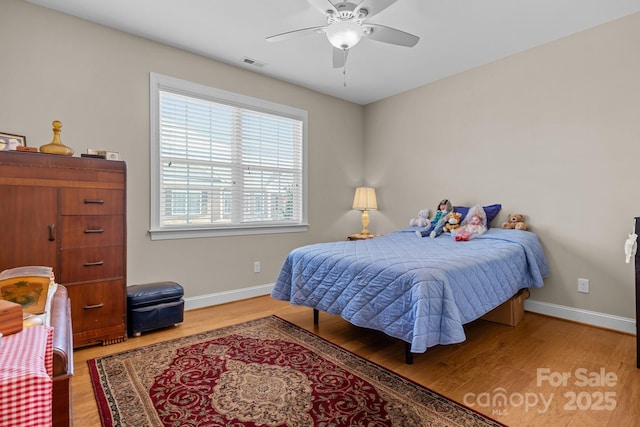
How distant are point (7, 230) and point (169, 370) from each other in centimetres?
135

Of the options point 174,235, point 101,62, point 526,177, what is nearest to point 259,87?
point 101,62

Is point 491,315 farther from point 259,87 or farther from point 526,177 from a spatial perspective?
point 259,87

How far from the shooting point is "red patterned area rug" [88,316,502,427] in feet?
5.25

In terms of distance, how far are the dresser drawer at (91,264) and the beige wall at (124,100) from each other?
1.61ft

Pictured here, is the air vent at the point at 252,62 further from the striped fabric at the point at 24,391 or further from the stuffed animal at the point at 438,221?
the striped fabric at the point at 24,391

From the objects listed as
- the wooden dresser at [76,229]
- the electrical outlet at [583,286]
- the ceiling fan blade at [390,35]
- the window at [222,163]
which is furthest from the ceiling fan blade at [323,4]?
the electrical outlet at [583,286]

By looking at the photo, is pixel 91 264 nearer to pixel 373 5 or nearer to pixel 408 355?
pixel 408 355

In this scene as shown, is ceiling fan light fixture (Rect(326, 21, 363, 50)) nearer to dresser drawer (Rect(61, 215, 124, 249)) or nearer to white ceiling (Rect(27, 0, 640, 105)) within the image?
white ceiling (Rect(27, 0, 640, 105))

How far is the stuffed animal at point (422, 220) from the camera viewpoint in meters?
3.88

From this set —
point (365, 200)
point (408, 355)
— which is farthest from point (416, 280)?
point (365, 200)

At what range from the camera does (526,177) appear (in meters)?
3.27

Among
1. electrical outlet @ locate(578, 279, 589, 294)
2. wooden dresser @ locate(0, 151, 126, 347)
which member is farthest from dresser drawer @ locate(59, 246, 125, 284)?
electrical outlet @ locate(578, 279, 589, 294)

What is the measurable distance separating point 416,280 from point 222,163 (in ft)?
8.15

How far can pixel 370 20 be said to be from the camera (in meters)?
2.75
